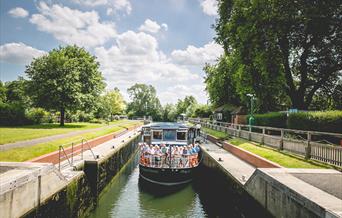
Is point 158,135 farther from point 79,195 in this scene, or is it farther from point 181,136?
point 79,195

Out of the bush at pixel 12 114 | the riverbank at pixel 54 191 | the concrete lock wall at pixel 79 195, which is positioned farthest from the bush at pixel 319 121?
the bush at pixel 12 114

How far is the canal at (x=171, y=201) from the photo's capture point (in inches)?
543

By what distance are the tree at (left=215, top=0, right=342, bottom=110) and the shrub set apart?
3075cm

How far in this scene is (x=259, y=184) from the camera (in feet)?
34.8

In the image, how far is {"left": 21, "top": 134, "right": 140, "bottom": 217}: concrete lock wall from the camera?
384 inches

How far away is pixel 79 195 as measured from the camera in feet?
41.5

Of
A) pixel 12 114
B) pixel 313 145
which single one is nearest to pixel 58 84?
pixel 12 114

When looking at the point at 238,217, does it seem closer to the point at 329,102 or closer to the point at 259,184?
the point at 259,184

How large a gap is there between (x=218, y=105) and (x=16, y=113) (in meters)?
37.3

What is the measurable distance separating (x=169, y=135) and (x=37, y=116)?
2933cm

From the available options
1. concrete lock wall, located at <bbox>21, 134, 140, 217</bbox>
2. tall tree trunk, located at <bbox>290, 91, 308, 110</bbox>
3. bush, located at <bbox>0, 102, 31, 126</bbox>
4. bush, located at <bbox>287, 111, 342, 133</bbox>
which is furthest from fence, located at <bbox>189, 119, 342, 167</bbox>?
bush, located at <bbox>0, 102, 31, 126</bbox>

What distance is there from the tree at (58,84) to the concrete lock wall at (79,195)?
22.5m

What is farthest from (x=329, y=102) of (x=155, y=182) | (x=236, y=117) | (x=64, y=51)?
(x=64, y=51)

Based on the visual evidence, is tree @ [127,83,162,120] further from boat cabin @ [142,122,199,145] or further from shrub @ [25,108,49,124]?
boat cabin @ [142,122,199,145]
